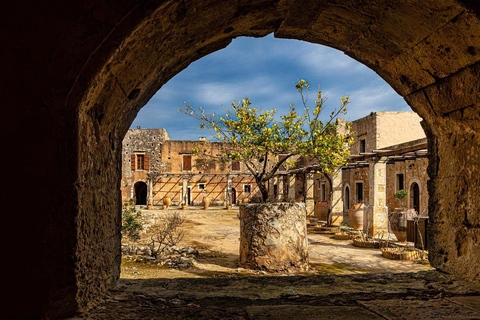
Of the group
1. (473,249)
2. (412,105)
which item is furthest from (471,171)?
(412,105)

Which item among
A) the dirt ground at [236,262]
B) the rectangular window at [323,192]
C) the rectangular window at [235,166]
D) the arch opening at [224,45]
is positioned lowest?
the dirt ground at [236,262]

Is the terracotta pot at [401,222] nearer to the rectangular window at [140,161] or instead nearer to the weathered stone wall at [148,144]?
the weathered stone wall at [148,144]

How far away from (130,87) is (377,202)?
11.3 meters

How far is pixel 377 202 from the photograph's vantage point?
1159cm

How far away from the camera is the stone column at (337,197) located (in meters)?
14.7

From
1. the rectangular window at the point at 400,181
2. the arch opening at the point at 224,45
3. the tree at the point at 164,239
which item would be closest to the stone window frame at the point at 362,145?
the rectangular window at the point at 400,181

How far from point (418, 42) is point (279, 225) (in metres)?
4.52

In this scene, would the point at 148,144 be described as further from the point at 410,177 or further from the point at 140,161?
the point at 410,177

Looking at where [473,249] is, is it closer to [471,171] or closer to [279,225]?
[471,171]

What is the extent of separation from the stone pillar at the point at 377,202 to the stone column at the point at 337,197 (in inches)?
103

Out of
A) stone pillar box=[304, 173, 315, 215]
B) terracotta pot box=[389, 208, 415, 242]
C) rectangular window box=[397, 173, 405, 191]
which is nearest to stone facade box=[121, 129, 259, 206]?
stone pillar box=[304, 173, 315, 215]

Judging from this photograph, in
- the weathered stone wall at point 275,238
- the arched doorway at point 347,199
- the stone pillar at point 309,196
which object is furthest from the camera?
the arched doorway at point 347,199

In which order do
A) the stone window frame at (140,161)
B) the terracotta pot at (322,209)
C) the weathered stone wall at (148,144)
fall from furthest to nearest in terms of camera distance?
1. the weathered stone wall at (148,144)
2. the stone window frame at (140,161)
3. the terracotta pot at (322,209)

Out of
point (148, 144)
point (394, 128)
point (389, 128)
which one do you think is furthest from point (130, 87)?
point (148, 144)
